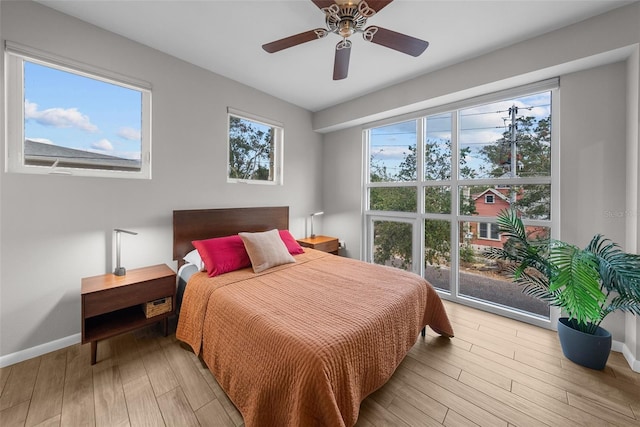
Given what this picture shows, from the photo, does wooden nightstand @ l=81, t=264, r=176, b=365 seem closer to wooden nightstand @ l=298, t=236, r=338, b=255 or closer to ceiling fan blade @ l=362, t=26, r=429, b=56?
wooden nightstand @ l=298, t=236, r=338, b=255

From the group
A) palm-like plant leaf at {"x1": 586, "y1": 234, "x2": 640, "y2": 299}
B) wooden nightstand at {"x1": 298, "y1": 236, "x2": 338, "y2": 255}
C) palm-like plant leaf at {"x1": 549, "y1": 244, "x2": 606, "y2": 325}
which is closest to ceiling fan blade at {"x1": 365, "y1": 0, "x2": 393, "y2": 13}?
palm-like plant leaf at {"x1": 549, "y1": 244, "x2": 606, "y2": 325}

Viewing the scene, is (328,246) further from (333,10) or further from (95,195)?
(333,10)

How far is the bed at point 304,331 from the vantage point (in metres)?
1.18

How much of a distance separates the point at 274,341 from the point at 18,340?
2143 millimetres

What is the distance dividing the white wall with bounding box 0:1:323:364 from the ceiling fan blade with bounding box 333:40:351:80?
1.56m

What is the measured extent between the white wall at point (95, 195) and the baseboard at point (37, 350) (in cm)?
1

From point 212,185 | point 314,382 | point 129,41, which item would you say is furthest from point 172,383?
point 129,41

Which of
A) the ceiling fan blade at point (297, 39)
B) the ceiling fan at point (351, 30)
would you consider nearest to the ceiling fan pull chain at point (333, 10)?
the ceiling fan at point (351, 30)

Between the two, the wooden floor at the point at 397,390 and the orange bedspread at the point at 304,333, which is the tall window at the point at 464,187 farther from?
the orange bedspread at the point at 304,333

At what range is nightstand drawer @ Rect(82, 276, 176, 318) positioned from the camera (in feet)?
5.86

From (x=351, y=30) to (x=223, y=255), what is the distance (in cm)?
213

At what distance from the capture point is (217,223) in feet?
Answer: 9.33

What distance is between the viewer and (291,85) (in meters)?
3.12

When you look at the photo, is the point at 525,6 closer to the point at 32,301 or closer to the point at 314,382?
the point at 314,382
